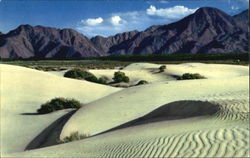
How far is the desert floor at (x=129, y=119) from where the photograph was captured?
9.48 metres

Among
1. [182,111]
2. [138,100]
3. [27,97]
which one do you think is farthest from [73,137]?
[27,97]

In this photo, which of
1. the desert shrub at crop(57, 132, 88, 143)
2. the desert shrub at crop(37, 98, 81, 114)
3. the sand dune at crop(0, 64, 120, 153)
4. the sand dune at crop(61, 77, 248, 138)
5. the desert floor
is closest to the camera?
the desert floor

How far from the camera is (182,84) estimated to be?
26188 mm

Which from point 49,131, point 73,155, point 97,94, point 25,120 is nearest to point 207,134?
point 73,155

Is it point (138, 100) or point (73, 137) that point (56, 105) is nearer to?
point (138, 100)

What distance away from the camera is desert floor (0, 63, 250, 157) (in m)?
9.48

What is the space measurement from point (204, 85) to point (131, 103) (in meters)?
5.97

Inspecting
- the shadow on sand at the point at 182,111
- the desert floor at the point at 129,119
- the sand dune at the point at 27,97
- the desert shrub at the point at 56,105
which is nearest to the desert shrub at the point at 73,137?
the desert floor at the point at 129,119

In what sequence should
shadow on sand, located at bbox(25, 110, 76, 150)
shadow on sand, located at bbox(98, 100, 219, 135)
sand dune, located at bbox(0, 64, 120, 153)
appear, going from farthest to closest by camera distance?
sand dune, located at bbox(0, 64, 120, 153)
shadow on sand, located at bbox(25, 110, 76, 150)
shadow on sand, located at bbox(98, 100, 219, 135)

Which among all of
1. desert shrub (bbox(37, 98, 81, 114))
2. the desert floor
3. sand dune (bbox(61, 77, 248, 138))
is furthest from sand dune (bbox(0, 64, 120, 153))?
sand dune (bbox(61, 77, 248, 138))

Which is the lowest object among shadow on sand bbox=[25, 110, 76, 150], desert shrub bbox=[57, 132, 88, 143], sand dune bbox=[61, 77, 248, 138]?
shadow on sand bbox=[25, 110, 76, 150]

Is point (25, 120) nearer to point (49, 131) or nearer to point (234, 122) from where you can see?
point (49, 131)

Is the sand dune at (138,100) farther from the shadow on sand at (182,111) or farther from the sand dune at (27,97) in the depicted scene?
the sand dune at (27,97)

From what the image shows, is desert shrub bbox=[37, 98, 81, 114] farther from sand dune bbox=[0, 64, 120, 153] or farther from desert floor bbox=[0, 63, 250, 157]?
sand dune bbox=[0, 64, 120, 153]
